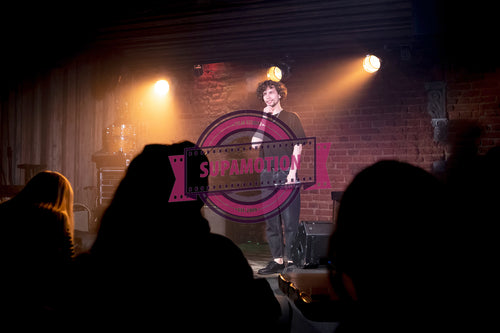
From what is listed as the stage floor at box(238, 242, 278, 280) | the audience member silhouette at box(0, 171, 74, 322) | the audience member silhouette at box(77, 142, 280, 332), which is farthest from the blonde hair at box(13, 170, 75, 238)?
the stage floor at box(238, 242, 278, 280)

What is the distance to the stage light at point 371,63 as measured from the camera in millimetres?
5317

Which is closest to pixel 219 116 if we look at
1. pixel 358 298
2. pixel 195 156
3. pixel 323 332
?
pixel 323 332

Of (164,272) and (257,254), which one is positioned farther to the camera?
(257,254)

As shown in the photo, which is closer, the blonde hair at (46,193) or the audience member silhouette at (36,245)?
the audience member silhouette at (36,245)

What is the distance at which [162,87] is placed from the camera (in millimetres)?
6480

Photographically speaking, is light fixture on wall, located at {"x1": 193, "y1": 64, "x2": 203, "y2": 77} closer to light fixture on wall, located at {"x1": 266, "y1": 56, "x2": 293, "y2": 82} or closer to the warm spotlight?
the warm spotlight

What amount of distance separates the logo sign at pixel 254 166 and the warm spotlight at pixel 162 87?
1.19m

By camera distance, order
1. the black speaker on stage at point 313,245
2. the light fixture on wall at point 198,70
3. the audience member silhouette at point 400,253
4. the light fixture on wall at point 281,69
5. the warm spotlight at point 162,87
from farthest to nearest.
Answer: the warm spotlight at point 162,87 < the light fixture on wall at point 198,70 < the light fixture on wall at point 281,69 < the black speaker on stage at point 313,245 < the audience member silhouette at point 400,253

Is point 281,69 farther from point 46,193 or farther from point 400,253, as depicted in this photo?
point 400,253

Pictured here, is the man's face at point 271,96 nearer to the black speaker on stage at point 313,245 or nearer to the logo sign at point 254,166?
the logo sign at point 254,166

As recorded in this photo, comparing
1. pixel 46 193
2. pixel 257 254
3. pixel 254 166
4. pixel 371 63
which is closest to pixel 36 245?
pixel 46 193

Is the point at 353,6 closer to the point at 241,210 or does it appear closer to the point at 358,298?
the point at 241,210

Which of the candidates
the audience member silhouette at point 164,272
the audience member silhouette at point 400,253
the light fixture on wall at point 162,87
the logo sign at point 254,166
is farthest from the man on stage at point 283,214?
the light fixture on wall at point 162,87

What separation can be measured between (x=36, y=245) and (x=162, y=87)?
5.36 metres
